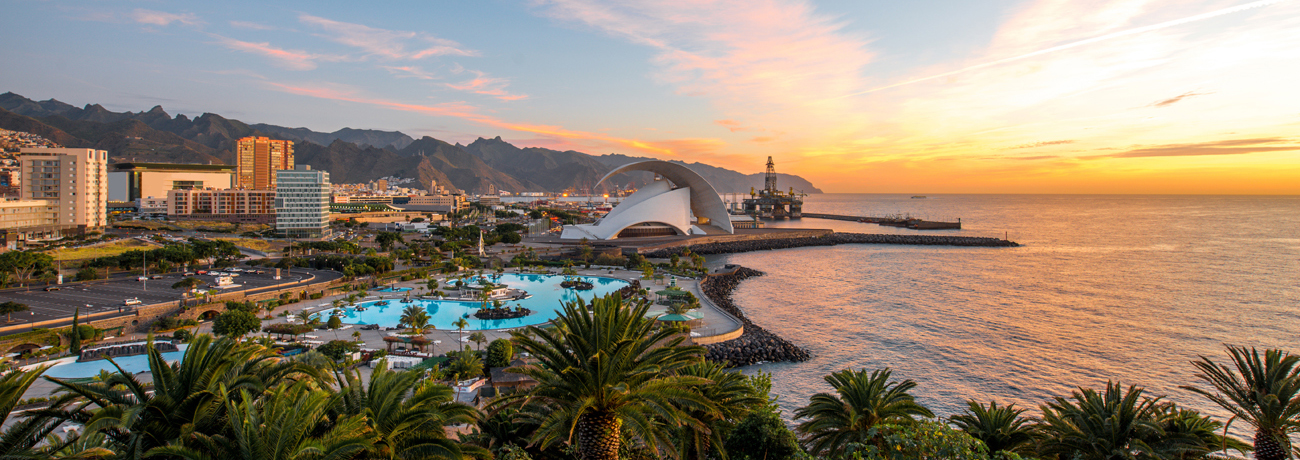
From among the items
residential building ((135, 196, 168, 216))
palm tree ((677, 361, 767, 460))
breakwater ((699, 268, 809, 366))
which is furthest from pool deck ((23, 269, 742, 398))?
residential building ((135, 196, 168, 216))

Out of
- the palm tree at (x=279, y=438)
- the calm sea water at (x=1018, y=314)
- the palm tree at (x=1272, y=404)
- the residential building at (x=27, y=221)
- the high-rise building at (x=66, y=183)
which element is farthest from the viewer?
the high-rise building at (x=66, y=183)

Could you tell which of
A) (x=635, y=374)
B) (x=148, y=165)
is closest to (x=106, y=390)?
(x=635, y=374)

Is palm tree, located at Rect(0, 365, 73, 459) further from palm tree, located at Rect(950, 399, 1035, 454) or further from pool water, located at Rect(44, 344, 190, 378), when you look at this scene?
pool water, located at Rect(44, 344, 190, 378)

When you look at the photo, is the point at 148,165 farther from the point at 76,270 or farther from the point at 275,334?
the point at 275,334

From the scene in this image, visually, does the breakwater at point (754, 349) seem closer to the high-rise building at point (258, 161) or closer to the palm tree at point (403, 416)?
the palm tree at point (403, 416)

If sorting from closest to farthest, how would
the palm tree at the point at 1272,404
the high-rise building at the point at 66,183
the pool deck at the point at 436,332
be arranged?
the palm tree at the point at 1272,404, the pool deck at the point at 436,332, the high-rise building at the point at 66,183

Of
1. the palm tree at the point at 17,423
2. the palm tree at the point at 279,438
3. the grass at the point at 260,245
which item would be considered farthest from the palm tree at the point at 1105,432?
the grass at the point at 260,245
